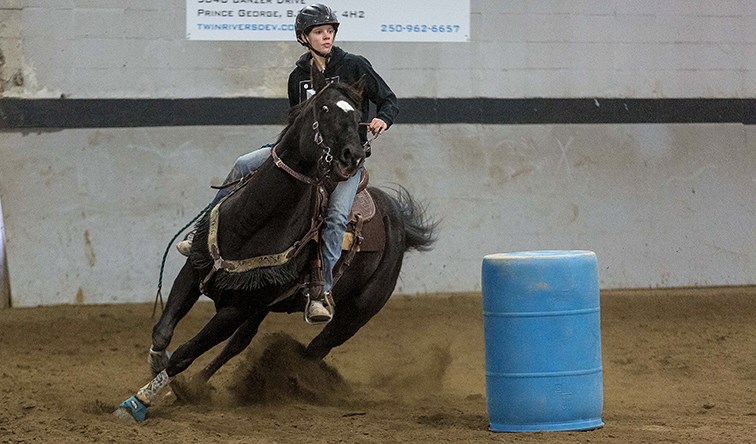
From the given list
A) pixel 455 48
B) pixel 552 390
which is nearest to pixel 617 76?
pixel 455 48

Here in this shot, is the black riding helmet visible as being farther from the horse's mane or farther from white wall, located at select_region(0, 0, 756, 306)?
white wall, located at select_region(0, 0, 756, 306)

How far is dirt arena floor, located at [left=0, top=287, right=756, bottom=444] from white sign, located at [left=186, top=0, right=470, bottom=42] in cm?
254

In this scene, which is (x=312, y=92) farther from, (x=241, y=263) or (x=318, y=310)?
(x=318, y=310)

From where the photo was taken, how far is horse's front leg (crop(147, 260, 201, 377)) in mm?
6234

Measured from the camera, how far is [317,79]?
19.9 ft

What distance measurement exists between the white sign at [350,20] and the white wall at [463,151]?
0.37 ft

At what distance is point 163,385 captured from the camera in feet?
20.3

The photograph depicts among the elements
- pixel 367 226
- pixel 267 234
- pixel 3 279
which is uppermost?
pixel 267 234

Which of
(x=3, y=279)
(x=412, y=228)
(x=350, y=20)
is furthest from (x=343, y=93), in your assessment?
(x=3, y=279)

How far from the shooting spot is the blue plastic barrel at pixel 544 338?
18.5 ft

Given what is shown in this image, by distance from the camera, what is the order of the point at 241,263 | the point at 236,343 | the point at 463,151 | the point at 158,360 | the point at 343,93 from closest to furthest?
the point at 343,93, the point at 241,263, the point at 158,360, the point at 236,343, the point at 463,151

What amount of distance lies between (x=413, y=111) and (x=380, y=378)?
355cm

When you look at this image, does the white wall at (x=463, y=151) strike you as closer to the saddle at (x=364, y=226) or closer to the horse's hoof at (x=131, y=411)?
the saddle at (x=364, y=226)

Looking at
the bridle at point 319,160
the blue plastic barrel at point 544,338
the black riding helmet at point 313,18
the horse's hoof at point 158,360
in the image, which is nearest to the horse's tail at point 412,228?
the black riding helmet at point 313,18
